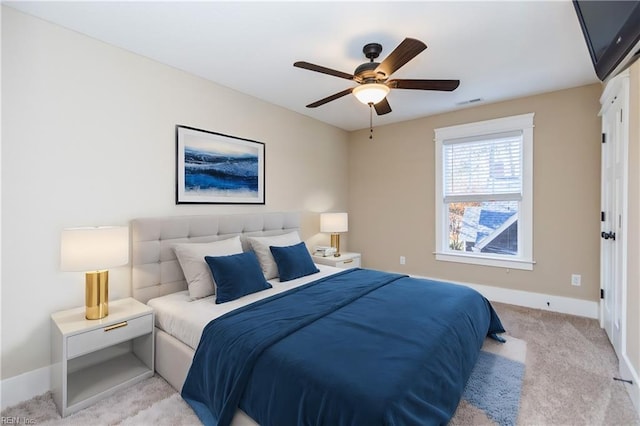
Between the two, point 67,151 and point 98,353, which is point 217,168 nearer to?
point 67,151

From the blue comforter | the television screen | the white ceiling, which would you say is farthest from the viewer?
the white ceiling

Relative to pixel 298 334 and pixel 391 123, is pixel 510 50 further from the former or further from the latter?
pixel 298 334

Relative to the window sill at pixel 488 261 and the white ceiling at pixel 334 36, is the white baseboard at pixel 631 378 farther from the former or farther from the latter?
the white ceiling at pixel 334 36

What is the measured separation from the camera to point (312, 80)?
3.13m

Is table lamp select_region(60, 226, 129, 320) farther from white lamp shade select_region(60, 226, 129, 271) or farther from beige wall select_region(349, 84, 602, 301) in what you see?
beige wall select_region(349, 84, 602, 301)

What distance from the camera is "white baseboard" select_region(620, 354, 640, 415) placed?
186 cm

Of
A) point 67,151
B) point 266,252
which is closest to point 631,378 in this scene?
point 266,252

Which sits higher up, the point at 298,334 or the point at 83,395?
the point at 298,334

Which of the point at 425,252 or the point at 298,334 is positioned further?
the point at 425,252

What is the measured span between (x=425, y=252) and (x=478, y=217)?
860mm

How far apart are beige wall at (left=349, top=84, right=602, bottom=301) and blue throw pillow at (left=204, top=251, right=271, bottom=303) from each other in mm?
2700

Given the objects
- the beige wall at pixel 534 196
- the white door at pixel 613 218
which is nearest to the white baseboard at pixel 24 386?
the beige wall at pixel 534 196

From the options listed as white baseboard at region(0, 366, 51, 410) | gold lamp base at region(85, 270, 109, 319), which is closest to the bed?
gold lamp base at region(85, 270, 109, 319)

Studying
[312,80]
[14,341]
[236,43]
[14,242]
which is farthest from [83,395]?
[312,80]
